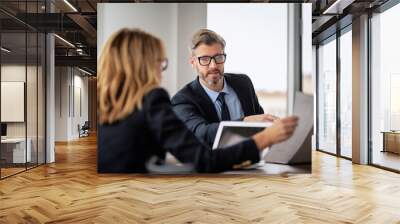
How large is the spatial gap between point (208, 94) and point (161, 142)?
126 cm

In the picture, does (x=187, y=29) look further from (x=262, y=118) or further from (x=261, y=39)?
(x=262, y=118)

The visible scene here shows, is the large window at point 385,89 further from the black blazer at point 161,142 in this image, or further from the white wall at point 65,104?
the white wall at point 65,104

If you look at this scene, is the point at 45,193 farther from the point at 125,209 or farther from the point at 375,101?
the point at 375,101

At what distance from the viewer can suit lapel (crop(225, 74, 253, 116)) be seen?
11.3ft

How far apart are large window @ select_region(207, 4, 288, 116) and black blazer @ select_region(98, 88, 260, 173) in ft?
5.56

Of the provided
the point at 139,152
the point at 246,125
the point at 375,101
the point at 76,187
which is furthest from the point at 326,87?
the point at 139,152

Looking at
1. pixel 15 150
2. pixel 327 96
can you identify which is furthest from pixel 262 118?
pixel 327 96

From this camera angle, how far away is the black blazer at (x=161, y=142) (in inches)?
75.6

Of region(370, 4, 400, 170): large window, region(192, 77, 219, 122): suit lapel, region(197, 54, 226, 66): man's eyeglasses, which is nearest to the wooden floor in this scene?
region(370, 4, 400, 170): large window

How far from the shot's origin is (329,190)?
239 inches

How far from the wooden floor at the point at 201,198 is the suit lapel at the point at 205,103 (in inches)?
33.8

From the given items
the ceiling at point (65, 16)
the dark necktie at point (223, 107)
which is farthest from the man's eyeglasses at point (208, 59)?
the ceiling at point (65, 16)

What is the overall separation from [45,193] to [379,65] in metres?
6.84

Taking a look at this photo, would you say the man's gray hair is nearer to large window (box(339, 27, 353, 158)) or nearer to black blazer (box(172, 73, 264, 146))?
black blazer (box(172, 73, 264, 146))
